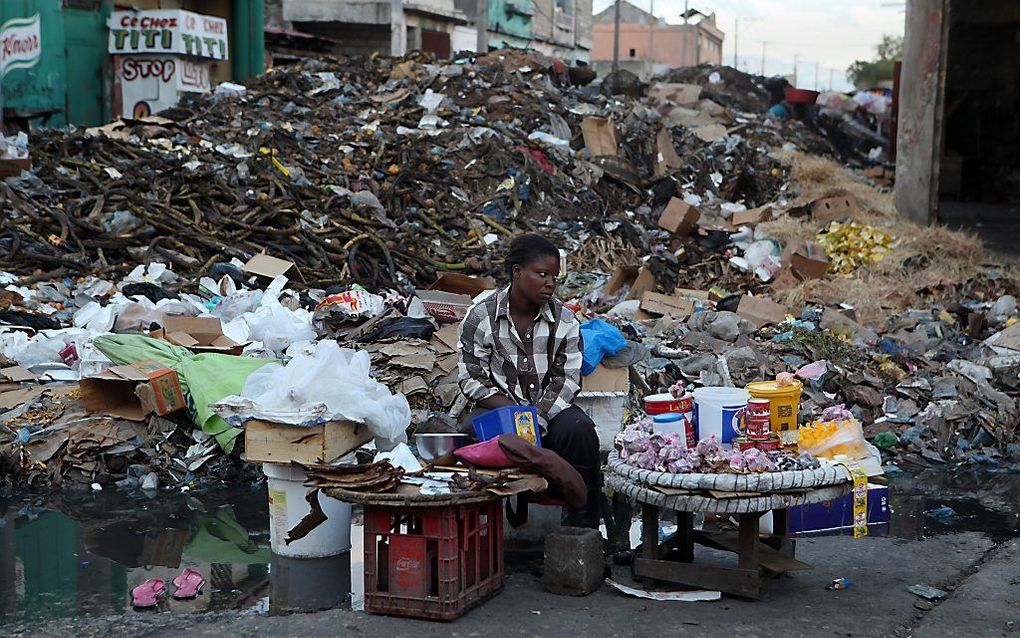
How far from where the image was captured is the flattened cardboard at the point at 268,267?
29.8 feet

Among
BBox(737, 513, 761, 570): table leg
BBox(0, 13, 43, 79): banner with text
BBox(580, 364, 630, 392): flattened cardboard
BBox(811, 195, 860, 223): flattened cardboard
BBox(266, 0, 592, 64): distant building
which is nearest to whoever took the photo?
BBox(737, 513, 761, 570): table leg

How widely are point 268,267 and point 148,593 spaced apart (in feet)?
17.4

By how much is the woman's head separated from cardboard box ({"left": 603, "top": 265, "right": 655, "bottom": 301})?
5023mm

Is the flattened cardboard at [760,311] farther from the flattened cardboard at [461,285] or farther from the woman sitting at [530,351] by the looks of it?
the woman sitting at [530,351]

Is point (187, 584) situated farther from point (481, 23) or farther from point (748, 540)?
point (481, 23)

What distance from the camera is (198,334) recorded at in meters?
7.22

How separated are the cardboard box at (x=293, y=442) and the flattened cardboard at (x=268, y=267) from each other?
4671 millimetres

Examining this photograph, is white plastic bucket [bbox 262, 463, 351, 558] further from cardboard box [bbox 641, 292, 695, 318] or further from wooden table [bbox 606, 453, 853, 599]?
cardboard box [bbox 641, 292, 695, 318]

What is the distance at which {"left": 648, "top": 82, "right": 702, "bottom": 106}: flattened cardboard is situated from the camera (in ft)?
59.6

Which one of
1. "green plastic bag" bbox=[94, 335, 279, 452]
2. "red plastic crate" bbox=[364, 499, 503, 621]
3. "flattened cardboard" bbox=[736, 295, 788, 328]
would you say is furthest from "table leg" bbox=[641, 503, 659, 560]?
"flattened cardboard" bbox=[736, 295, 788, 328]

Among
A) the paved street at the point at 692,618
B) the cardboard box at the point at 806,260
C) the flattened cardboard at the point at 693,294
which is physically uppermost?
the cardboard box at the point at 806,260

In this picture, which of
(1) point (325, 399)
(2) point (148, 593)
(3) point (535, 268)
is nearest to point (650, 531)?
(3) point (535, 268)

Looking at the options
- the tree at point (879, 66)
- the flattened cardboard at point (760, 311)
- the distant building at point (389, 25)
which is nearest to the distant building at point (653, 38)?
the tree at point (879, 66)

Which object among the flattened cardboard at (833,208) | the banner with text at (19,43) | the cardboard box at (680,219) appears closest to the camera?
the cardboard box at (680,219)
